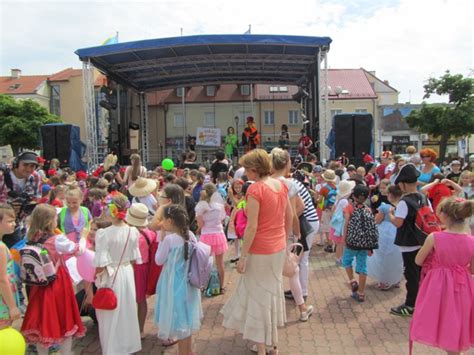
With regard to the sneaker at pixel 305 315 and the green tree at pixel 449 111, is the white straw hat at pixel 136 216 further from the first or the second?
the green tree at pixel 449 111

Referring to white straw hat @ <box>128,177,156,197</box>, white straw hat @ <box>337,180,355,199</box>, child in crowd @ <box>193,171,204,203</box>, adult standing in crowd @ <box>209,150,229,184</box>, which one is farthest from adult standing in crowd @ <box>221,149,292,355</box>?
adult standing in crowd @ <box>209,150,229,184</box>

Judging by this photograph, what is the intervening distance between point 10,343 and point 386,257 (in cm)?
451

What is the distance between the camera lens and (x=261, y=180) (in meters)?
3.64

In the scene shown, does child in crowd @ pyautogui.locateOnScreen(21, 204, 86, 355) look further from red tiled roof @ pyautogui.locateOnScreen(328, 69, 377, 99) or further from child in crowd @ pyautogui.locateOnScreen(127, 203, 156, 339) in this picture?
red tiled roof @ pyautogui.locateOnScreen(328, 69, 377, 99)

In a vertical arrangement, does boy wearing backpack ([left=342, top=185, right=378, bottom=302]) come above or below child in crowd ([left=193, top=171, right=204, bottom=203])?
below

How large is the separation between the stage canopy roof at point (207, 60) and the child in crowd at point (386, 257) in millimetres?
9491

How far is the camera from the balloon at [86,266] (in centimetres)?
378

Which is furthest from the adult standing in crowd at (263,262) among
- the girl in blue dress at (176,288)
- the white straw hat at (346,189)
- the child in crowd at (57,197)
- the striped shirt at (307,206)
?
the child in crowd at (57,197)

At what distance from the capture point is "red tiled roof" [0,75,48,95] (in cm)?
5159

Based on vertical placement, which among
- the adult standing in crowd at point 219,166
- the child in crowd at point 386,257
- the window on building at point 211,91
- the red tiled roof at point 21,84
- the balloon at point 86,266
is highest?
the red tiled roof at point 21,84

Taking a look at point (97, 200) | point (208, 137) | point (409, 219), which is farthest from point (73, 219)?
point (208, 137)

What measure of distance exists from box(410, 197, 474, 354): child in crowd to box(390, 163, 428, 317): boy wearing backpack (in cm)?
115

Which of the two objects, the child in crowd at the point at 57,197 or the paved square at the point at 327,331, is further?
the child in crowd at the point at 57,197

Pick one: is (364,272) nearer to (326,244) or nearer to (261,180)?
(261,180)
